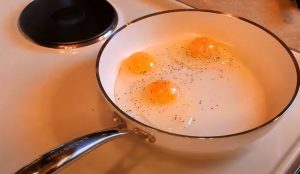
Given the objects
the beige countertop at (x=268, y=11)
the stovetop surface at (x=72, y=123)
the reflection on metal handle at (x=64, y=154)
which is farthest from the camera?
the beige countertop at (x=268, y=11)

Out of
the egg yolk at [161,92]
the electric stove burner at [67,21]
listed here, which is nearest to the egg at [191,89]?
the egg yolk at [161,92]

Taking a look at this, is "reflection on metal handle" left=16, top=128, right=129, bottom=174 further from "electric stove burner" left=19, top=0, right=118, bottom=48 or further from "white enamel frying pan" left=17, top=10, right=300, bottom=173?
"electric stove burner" left=19, top=0, right=118, bottom=48

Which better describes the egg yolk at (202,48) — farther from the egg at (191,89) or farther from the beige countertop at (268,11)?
the beige countertop at (268,11)

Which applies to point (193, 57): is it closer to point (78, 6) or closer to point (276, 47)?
point (276, 47)

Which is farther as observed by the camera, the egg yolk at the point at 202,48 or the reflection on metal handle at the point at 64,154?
the egg yolk at the point at 202,48

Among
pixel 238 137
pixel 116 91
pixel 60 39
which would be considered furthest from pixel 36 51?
pixel 238 137

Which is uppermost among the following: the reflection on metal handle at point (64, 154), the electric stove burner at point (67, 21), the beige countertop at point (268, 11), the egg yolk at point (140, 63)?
the beige countertop at point (268, 11)
